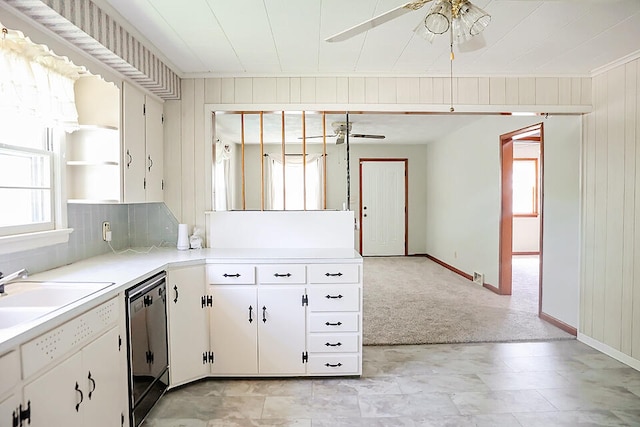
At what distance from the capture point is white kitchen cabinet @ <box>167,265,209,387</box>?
242cm

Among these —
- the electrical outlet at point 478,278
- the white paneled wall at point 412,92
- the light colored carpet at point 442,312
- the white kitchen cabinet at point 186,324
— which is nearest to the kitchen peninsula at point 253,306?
the white kitchen cabinet at point 186,324

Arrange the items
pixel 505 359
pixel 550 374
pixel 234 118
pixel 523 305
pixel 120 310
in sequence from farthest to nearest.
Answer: pixel 523 305
pixel 234 118
pixel 505 359
pixel 550 374
pixel 120 310

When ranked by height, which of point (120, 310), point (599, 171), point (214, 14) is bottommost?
point (120, 310)

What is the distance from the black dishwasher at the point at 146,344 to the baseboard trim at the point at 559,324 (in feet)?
11.2

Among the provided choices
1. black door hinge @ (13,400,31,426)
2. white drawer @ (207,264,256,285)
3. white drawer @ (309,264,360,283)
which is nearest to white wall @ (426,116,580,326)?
white drawer @ (309,264,360,283)

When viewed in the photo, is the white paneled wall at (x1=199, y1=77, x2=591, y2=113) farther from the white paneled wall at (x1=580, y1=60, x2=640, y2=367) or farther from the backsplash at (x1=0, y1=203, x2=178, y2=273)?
the backsplash at (x1=0, y1=203, x2=178, y2=273)

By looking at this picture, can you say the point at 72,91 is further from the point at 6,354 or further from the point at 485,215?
the point at 485,215

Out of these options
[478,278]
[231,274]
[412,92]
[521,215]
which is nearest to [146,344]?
[231,274]

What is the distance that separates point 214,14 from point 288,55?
27.6 inches

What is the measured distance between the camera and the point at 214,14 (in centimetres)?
211

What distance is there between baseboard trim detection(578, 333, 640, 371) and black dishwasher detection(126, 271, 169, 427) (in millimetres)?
3307

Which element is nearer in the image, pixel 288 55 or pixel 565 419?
pixel 565 419

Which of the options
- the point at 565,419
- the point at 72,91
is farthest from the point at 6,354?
the point at 565,419

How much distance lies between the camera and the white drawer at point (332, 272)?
8.39ft
